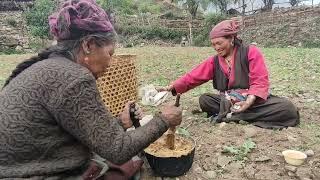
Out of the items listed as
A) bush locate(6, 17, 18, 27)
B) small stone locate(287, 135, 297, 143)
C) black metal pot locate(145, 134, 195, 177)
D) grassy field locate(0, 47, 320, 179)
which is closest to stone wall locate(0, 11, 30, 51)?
bush locate(6, 17, 18, 27)

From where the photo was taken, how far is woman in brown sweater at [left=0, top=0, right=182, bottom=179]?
2031 millimetres

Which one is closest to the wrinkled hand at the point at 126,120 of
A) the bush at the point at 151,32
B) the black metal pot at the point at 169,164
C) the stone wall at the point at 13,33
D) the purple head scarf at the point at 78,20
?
the black metal pot at the point at 169,164

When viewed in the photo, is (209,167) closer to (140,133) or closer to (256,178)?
(256,178)

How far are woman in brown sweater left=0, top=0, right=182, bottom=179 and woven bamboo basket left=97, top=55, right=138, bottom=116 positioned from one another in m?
1.58

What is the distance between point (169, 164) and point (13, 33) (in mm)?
16736

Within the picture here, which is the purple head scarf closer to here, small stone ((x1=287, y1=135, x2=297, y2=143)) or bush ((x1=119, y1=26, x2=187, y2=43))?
small stone ((x1=287, y1=135, x2=297, y2=143))

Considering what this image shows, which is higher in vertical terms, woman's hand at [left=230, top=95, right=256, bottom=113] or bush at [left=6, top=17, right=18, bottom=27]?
bush at [left=6, top=17, right=18, bottom=27]

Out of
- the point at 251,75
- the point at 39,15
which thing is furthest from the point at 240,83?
the point at 39,15

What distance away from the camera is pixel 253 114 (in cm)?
412

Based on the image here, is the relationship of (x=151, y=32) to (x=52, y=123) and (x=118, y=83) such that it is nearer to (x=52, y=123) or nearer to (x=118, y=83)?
(x=118, y=83)

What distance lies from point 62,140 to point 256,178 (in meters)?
1.68

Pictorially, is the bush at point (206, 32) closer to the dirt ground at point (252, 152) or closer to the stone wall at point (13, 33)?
the stone wall at point (13, 33)

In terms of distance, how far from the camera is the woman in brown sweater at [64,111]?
2.03m

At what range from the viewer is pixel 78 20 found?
2.12 metres
